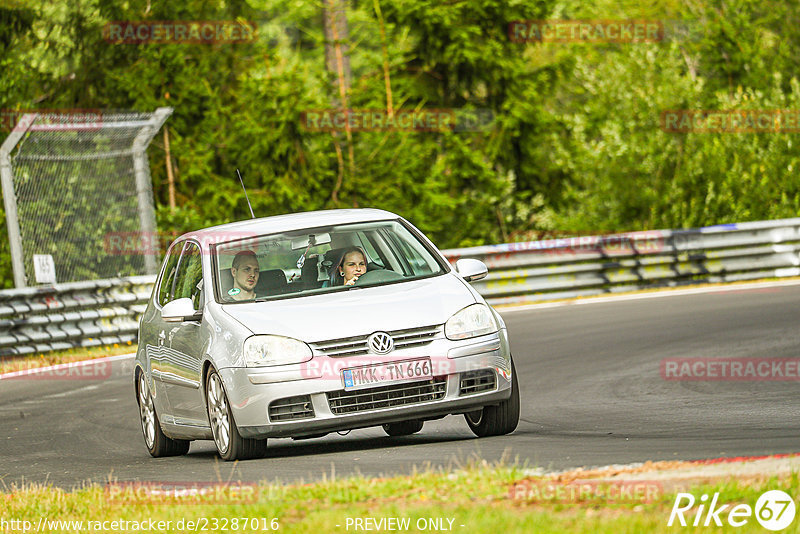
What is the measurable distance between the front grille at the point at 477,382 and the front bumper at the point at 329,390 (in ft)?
0.06

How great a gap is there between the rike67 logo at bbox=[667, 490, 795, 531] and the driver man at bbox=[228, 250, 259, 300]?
13.7ft

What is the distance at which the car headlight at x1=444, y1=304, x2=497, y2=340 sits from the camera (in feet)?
27.3

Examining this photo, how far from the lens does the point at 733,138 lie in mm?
25500

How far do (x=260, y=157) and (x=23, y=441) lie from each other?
15414mm

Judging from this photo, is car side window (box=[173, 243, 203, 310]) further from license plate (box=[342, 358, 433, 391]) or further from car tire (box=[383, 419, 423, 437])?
car tire (box=[383, 419, 423, 437])

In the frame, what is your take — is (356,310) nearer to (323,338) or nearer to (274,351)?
(323,338)

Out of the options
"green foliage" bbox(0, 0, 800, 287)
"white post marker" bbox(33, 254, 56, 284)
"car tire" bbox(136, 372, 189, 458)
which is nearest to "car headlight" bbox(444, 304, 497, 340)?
"car tire" bbox(136, 372, 189, 458)

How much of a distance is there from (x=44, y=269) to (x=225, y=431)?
981cm

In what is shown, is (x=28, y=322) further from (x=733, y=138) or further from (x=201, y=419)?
(x=733, y=138)

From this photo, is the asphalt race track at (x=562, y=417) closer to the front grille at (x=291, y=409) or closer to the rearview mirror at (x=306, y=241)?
the front grille at (x=291, y=409)

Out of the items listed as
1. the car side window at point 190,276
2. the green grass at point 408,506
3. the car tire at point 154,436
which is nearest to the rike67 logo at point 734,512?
the green grass at point 408,506

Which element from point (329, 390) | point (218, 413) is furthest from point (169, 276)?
point (329, 390)

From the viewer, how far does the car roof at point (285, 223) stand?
9.47m

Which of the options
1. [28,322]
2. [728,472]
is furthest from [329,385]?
[28,322]
